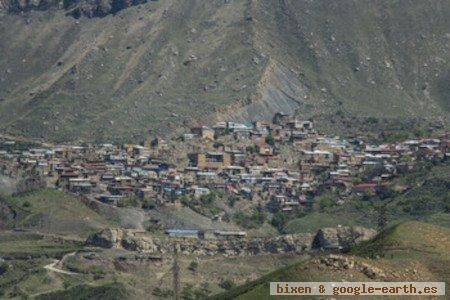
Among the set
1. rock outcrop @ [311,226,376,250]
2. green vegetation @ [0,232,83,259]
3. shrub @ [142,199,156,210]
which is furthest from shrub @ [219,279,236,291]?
shrub @ [142,199,156,210]

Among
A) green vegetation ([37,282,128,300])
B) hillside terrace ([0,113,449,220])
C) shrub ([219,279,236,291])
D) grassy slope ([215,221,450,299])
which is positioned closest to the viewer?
grassy slope ([215,221,450,299])

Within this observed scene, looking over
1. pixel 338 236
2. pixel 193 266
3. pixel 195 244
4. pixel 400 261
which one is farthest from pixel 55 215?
pixel 400 261

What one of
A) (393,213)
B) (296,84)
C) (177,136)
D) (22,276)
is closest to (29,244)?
(22,276)

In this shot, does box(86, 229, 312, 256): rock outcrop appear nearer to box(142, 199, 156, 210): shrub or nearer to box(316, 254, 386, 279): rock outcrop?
box(142, 199, 156, 210): shrub

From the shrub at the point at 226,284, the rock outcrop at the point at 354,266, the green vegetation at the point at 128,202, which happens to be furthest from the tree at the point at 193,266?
the rock outcrop at the point at 354,266

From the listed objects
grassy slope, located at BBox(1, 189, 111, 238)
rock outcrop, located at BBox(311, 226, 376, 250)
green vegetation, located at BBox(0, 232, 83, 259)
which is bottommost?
green vegetation, located at BBox(0, 232, 83, 259)

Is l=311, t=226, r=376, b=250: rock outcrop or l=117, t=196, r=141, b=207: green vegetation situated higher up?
l=117, t=196, r=141, b=207: green vegetation
